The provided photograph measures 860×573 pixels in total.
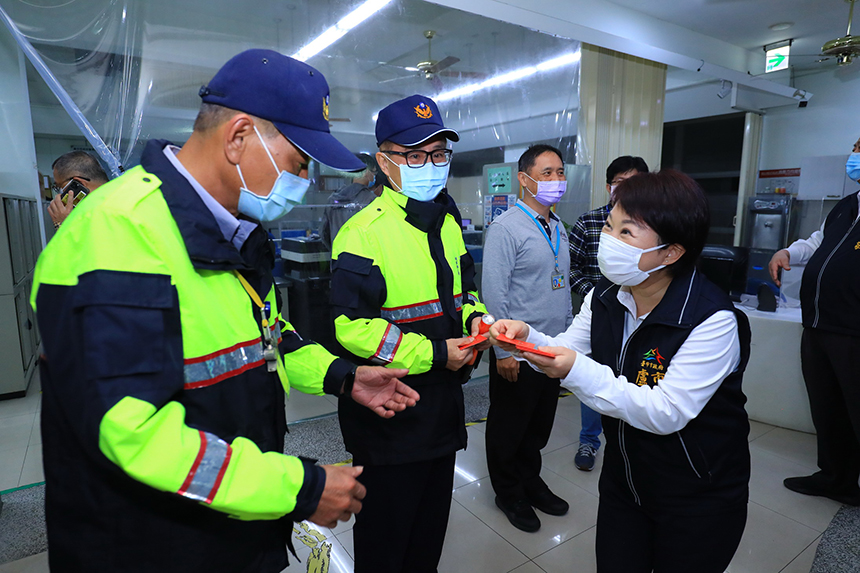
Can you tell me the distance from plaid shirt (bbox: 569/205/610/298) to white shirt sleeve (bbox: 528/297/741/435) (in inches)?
62.8

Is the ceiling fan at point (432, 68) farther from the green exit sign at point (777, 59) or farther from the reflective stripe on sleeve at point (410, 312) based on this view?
the green exit sign at point (777, 59)

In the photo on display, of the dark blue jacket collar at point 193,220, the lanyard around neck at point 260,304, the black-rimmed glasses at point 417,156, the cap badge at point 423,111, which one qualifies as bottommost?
the lanyard around neck at point 260,304

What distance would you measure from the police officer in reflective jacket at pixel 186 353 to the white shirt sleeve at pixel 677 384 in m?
0.66

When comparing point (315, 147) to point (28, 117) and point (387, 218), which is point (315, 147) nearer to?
point (387, 218)

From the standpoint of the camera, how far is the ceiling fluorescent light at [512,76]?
393 cm

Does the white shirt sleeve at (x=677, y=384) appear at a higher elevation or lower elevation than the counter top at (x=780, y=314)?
higher

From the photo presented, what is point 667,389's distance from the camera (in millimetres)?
1155

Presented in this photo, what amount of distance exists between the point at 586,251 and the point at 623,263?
1.60 m

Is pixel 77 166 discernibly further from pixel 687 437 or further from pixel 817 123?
pixel 817 123

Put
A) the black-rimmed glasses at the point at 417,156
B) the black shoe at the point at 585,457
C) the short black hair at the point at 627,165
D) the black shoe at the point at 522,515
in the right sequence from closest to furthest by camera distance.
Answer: the black-rimmed glasses at the point at 417,156 < the black shoe at the point at 522,515 < the black shoe at the point at 585,457 < the short black hair at the point at 627,165

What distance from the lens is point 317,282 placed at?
153 inches

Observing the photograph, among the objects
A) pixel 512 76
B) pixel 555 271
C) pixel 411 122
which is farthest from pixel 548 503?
pixel 512 76

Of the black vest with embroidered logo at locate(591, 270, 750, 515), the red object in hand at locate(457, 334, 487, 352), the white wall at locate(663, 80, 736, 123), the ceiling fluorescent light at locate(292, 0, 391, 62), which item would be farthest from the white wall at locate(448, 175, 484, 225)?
the white wall at locate(663, 80, 736, 123)

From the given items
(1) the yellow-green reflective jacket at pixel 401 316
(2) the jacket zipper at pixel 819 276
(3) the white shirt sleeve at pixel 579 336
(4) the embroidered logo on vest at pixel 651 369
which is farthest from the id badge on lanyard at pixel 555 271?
(2) the jacket zipper at pixel 819 276
